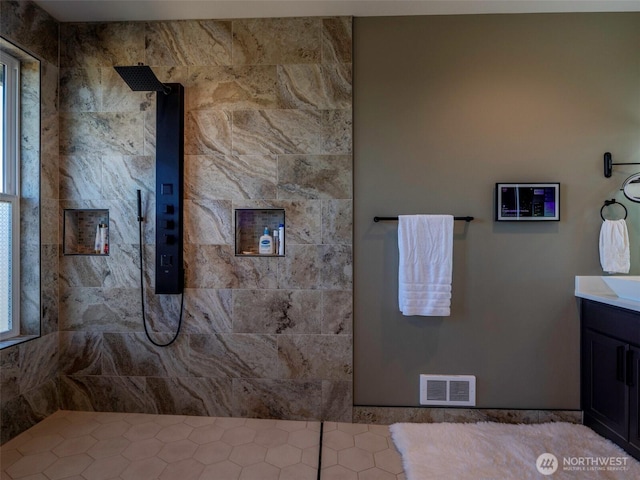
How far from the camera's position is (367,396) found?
200 cm

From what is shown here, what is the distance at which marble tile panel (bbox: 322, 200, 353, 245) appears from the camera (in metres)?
2.00

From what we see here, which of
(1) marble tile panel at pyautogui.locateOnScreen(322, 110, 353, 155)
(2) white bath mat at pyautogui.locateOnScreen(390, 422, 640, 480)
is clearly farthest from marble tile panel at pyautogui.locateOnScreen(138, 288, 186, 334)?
(2) white bath mat at pyautogui.locateOnScreen(390, 422, 640, 480)

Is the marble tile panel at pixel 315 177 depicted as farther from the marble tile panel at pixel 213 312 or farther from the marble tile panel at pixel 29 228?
the marble tile panel at pixel 29 228

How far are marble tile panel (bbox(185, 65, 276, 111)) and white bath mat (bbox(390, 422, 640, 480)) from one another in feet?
7.25

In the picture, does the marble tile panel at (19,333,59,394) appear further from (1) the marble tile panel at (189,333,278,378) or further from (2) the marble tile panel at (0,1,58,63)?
(2) the marble tile panel at (0,1,58,63)

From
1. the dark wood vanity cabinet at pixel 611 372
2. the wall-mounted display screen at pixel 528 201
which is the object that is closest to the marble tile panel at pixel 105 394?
the wall-mounted display screen at pixel 528 201

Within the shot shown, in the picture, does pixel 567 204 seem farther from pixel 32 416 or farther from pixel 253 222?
pixel 32 416

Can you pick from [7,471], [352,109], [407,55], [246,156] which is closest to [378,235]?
[352,109]

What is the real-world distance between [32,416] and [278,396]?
1504 mm

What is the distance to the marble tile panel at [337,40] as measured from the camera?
6.53ft

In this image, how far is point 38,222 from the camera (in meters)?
1.98

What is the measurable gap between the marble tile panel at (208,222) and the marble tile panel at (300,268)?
385 millimetres

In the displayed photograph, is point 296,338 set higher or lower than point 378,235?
lower

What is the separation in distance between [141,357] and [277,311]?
3.14 ft
